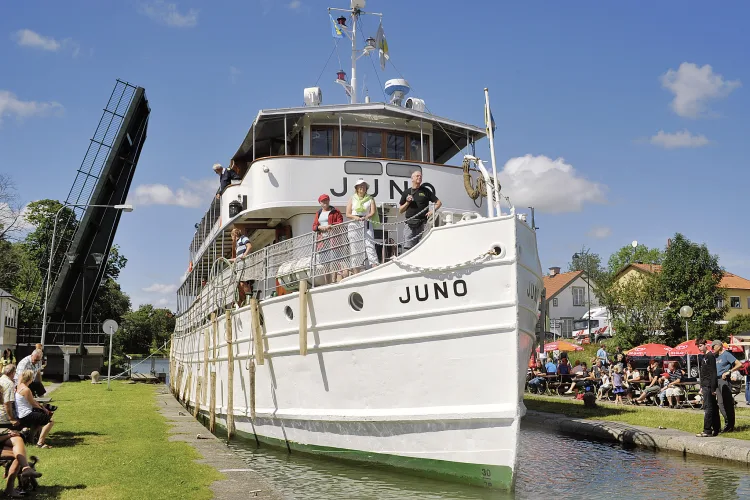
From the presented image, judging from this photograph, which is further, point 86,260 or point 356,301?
point 86,260

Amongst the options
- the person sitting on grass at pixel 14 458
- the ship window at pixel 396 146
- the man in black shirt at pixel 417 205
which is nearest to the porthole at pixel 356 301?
the man in black shirt at pixel 417 205

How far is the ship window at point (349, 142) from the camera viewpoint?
15.1 metres

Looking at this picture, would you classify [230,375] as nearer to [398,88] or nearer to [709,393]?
[398,88]

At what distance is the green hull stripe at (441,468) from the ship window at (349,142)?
609 cm

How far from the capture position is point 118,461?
10250 mm

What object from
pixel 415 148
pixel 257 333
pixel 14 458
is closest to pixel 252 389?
pixel 257 333

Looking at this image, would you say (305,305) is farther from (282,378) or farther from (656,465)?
(656,465)

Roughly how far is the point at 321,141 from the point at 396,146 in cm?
162

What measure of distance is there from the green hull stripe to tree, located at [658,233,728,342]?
41763mm

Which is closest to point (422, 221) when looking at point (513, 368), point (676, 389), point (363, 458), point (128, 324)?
point (513, 368)

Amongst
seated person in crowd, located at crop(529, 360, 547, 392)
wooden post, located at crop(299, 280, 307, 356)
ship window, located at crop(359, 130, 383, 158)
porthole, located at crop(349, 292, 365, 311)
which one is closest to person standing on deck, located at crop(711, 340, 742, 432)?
porthole, located at crop(349, 292, 365, 311)

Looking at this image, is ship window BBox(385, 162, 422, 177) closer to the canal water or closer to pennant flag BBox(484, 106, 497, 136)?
pennant flag BBox(484, 106, 497, 136)

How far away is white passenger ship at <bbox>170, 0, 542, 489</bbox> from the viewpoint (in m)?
9.90

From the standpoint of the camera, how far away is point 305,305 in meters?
11.7
